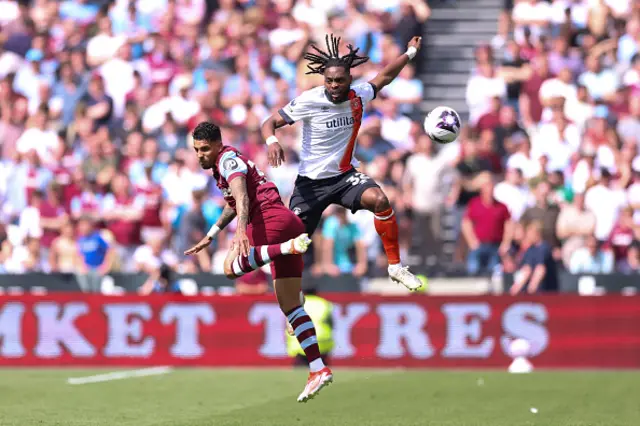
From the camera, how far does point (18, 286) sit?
21.6 meters

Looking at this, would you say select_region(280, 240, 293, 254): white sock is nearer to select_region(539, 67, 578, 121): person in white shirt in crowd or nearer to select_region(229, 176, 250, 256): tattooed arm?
select_region(229, 176, 250, 256): tattooed arm

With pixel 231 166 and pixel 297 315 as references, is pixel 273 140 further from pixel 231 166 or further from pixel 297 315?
pixel 297 315

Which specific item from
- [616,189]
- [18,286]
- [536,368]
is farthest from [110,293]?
[616,189]

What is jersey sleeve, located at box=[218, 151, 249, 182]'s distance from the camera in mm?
12461

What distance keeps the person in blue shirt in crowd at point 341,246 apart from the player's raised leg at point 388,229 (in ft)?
24.2

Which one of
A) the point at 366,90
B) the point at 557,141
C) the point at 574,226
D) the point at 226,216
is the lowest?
the point at 574,226

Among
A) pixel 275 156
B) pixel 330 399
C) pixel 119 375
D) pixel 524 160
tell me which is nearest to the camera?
pixel 275 156

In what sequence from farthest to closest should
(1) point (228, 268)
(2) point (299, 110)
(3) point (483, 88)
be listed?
1. (3) point (483, 88)
2. (2) point (299, 110)
3. (1) point (228, 268)

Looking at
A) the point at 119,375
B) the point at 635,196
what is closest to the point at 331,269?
the point at 119,375

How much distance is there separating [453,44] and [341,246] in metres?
5.80

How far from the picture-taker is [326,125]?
13422 mm

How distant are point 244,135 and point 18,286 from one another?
4.50 metres

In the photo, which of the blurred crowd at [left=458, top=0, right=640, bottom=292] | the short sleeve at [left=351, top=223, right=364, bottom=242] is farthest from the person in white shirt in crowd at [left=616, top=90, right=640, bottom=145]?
the short sleeve at [left=351, top=223, right=364, bottom=242]

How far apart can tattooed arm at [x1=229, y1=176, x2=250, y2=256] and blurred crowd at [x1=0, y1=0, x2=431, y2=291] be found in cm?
837
